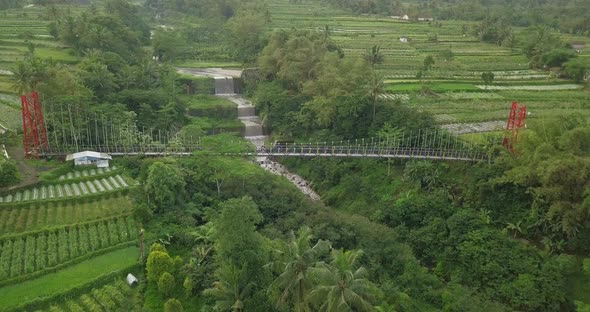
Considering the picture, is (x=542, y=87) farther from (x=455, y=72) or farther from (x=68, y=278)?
(x=68, y=278)

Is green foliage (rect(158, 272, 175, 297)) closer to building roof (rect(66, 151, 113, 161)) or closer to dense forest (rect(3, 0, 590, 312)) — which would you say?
dense forest (rect(3, 0, 590, 312))

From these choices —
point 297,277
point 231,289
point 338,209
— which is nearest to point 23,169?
point 231,289

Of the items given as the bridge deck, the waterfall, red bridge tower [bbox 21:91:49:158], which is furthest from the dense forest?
the waterfall

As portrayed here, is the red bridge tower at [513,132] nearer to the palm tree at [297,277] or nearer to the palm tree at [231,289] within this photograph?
the palm tree at [297,277]

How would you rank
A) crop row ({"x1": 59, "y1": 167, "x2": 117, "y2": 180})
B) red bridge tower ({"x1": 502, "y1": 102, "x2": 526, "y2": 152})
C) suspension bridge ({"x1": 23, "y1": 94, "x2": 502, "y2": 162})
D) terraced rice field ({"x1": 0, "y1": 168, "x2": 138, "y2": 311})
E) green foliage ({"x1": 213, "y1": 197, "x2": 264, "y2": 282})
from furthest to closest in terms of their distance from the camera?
1. suspension bridge ({"x1": 23, "y1": 94, "x2": 502, "y2": 162})
2. crop row ({"x1": 59, "y1": 167, "x2": 117, "y2": 180})
3. red bridge tower ({"x1": 502, "y1": 102, "x2": 526, "y2": 152})
4. terraced rice field ({"x1": 0, "y1": 168, "x2": 138, "y2": 311})
5. green foliage ({"x1": 213, "y1": 197, "x2": 264, "y2": 282})

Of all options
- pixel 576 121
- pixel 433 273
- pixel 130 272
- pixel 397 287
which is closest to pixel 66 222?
pixel 130 272

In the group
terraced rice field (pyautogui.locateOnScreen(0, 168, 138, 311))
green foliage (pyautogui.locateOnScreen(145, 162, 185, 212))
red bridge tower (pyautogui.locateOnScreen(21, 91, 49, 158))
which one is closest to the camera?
terraced rice field (pyautogui.locateOnScreen(0, 168, 138, 311))
